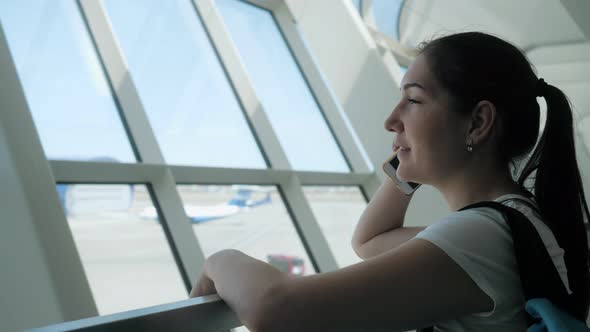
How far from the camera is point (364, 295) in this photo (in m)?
0.78

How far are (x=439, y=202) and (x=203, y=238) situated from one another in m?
2.20

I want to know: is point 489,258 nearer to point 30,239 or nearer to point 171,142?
point 30,239

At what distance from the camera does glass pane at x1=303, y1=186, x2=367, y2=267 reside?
4461 millimetres

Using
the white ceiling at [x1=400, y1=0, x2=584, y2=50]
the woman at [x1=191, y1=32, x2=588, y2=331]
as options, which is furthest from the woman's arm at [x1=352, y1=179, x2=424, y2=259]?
the white ceiling at [x1=400, y1=0, x2=584, y2=50]

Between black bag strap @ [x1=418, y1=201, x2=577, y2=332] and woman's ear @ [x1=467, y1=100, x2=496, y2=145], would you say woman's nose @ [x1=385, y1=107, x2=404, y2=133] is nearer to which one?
woman's ear @ [x1=467, y1=100, x2=496, y2=145]

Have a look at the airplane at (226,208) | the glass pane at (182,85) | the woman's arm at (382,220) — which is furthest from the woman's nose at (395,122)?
the glass pane at (182,85)

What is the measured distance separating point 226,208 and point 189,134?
24.7 inches

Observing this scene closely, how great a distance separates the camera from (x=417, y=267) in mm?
809

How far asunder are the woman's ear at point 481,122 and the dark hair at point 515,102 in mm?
18

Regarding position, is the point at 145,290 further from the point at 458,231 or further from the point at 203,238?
the point at 458,231

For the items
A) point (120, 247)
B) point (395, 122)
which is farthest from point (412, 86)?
point (120, 247)

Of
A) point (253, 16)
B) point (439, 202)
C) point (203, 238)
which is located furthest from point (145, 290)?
point (253, 16)

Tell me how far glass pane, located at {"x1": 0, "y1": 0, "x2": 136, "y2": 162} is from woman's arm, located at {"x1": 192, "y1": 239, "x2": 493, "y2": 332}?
7.30ft

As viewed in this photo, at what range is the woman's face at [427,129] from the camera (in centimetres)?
110
